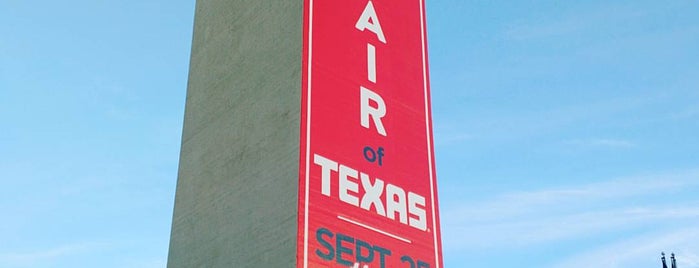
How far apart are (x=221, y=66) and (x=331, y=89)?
6.16 meters

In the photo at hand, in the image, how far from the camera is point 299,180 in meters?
28.1

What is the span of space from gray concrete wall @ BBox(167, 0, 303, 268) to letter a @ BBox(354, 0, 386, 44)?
2918 mm

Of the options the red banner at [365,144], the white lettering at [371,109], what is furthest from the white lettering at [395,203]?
the white lettering at [371,109]

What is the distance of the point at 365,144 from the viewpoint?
3095 centimetres

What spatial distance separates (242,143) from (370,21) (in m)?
6.87

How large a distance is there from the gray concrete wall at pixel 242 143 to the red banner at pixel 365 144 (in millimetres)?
648

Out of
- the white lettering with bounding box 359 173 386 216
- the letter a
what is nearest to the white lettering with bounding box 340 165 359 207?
the white lettering with bounding box 359 173 386 216

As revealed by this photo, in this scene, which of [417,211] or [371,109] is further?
[371,109]

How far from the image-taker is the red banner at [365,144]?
28547 millimetres

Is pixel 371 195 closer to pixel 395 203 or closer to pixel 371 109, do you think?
pixel 395 203

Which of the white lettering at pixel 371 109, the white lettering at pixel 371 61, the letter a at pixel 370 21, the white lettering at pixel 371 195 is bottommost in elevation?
the white lettering at pixel 371 195

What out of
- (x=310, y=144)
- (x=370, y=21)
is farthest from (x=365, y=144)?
(x=370, y=21)

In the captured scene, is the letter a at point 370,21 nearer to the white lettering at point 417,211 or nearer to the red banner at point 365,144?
the red banner at point 365,144

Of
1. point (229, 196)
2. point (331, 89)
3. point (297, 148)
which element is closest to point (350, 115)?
point (331, 89)
